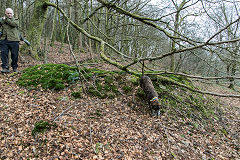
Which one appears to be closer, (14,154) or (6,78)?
(14,154)

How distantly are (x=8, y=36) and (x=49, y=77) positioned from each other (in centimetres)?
198

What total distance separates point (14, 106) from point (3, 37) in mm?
2699

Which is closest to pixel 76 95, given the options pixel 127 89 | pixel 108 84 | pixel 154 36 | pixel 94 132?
pixel 108 84

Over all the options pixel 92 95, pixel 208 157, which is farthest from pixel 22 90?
pixel 208 157

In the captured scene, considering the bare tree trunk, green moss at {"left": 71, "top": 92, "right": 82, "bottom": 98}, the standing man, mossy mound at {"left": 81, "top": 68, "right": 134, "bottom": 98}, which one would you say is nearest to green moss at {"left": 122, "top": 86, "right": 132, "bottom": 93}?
mossy mound at {"left": 81, "top": 68, "right": 134, "bottom": 98}

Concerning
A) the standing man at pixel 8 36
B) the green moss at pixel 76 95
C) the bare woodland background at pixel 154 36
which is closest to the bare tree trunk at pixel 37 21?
the bare woodland background at pixel 154 36

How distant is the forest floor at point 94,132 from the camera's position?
252 cm

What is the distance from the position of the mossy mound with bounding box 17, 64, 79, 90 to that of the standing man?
2.18ft

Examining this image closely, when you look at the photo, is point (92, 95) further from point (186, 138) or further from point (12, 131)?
point (186, 138)

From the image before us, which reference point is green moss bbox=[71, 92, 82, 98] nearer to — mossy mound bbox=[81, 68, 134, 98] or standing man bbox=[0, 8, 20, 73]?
mossy mound bbox=[81, 68, 134, 98]

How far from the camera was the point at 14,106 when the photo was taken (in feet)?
10.7

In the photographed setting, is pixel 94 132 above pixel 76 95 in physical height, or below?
below

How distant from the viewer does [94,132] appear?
3.05 m

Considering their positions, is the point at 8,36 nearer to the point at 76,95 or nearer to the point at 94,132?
the point at 76,95
